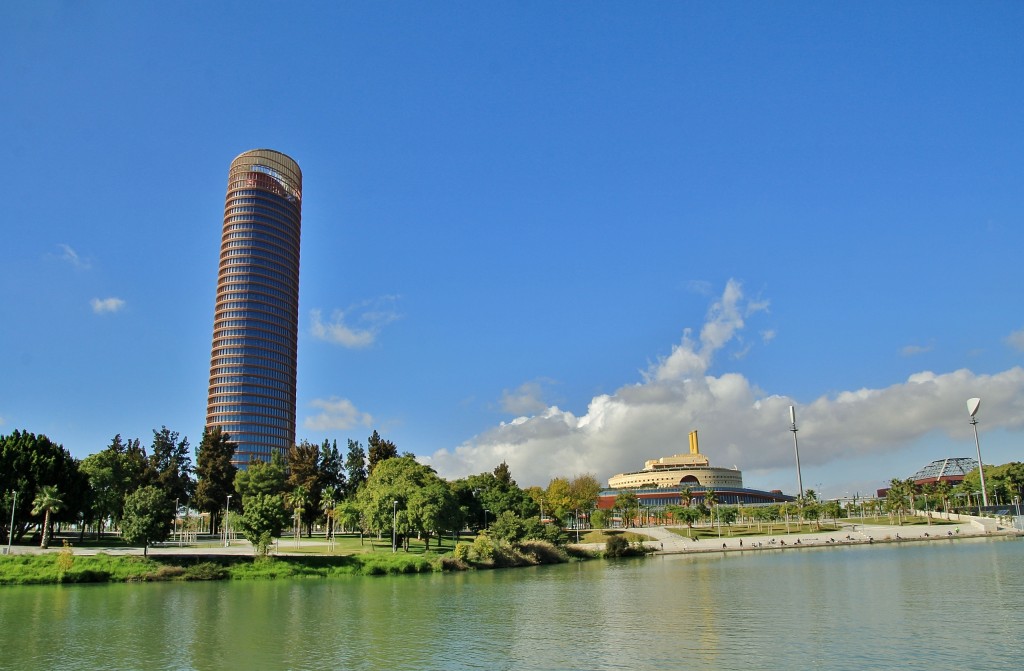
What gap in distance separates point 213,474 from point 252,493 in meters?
7.85

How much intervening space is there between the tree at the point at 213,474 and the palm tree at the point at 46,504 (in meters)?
35.6

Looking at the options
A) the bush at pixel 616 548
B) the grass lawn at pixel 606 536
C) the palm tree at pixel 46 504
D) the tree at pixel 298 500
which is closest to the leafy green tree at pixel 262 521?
the palm tree at pixel 46 504

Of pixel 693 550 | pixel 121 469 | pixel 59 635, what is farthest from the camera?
pixel 693 550

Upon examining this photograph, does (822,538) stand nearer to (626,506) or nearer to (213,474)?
(626,506)

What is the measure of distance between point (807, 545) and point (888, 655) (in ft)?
323

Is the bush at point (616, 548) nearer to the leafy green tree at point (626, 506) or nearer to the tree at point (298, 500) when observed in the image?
the tree at point (298, 500)

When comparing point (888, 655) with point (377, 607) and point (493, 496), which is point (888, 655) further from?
point (493, 496)

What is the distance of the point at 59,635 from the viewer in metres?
40.2

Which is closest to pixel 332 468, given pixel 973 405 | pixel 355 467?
pixel 355 467

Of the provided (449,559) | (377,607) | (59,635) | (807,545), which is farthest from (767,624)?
(807,545)

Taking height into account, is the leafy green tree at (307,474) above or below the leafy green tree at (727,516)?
above

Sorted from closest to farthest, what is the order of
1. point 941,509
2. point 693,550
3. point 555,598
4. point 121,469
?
point 555,598 → point 121,469 → point 693,550 → point 941,509

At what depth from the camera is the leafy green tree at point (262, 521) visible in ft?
261

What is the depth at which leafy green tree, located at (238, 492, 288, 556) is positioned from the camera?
261 ft
